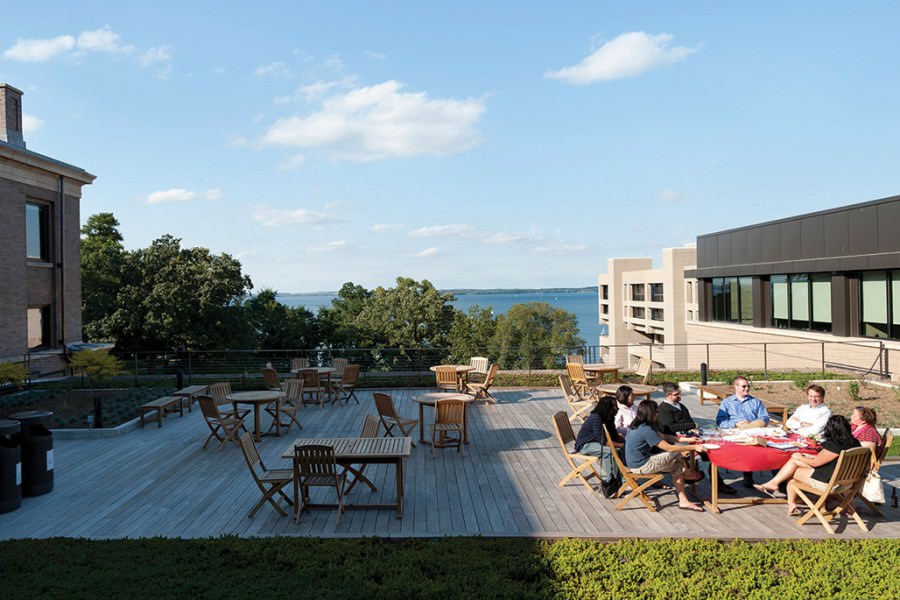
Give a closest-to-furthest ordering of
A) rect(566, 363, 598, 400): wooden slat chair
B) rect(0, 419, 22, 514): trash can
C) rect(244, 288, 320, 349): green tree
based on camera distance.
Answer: rect(0, 419, 22, 514): trash can, rect(566, 363, 598, 400): wooden slat chair, rect(244, 288, 320, 349): green tree

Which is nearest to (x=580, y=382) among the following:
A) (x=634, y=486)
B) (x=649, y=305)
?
(x=634, y=486)

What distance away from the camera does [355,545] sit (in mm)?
6062

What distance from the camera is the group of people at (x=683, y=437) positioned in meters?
6.63

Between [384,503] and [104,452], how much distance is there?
5939 mm

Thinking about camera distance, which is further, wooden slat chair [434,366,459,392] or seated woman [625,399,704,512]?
wooden slat chair [434,366,459,392]

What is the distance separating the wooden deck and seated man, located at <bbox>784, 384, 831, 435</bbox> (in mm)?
1053

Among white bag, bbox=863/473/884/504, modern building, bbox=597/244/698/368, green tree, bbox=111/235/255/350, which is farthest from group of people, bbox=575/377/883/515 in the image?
modern building, bbox=597/244/698/368

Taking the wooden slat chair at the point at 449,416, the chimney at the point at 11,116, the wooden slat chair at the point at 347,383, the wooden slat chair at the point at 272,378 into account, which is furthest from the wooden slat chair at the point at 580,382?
the chimney at the point at 11,116

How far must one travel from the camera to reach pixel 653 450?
7348 mm

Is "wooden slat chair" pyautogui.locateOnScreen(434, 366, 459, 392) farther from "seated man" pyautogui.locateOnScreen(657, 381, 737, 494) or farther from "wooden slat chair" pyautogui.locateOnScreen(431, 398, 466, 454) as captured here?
"seated man" pyautogui.locateOnScreen(657, 381, 737, 494)

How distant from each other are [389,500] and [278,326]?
37.3 metres

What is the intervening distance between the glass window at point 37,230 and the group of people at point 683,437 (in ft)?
67.9

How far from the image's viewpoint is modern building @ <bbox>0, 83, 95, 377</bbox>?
1906cm

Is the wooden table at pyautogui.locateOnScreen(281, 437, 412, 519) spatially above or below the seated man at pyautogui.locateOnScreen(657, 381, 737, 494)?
below
